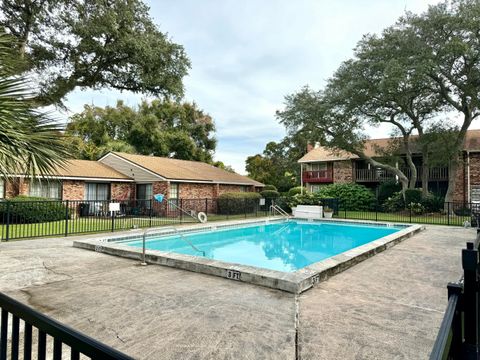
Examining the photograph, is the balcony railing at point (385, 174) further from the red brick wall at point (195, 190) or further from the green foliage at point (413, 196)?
the red brick wall at point (195, 190)

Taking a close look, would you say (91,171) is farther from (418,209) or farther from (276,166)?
(276,166)

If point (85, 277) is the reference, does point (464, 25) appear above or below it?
above

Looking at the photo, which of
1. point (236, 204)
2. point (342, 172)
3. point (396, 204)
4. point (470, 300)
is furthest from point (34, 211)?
point (342, 172)

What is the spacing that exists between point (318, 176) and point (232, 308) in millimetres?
29024

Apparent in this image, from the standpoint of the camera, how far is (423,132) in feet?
76.8

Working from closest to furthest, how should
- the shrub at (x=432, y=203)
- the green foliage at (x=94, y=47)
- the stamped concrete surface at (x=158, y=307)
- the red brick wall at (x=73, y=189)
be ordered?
the stamped concrete surface at (x=158, y=307) → the green foliage at (x=94, y=47) → the red brick wall at (x=73, y=189) → the shrub at (x=432, y=203)

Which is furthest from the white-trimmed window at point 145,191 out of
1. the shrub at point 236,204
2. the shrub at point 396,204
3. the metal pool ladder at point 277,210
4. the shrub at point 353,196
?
the shrub at point 396,204

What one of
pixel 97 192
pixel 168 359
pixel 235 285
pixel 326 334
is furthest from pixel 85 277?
pixel 97 192

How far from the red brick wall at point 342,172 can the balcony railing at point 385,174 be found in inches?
28.1

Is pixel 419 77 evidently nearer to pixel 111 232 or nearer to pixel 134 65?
pixel 134 65

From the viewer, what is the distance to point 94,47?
50.2ft

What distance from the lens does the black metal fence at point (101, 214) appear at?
11.4m

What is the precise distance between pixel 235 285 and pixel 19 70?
15.6ft

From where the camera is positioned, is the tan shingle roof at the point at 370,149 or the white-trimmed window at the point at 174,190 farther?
the tan shingle roof at the point at 370,149
